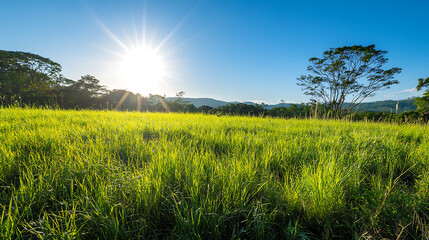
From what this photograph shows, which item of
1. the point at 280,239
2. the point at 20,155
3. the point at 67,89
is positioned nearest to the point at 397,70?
the point at 280,239

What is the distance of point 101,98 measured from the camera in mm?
30016

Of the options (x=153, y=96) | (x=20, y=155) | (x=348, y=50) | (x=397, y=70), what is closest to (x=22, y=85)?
(x=153, y=96)

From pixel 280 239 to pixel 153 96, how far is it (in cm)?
3334

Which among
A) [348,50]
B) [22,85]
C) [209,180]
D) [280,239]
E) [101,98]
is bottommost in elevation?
[280,239]

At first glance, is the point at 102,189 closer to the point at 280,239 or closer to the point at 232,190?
the point at 232,190

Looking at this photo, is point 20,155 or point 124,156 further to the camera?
point 124,156

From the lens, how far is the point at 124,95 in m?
29.8

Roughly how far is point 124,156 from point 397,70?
32.3 metres

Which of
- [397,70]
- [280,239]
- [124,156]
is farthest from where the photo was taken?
[397,70]

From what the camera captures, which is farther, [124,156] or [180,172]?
[124,156]

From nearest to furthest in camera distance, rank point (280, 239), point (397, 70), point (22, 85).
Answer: point (280, 239) → point (397, 70) → point (22, 85)

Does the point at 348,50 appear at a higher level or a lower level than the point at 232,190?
higher

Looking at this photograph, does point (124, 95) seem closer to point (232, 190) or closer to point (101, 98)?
point (101, 98)

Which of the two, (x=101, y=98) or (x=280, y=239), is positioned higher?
(x=101, y=98)
